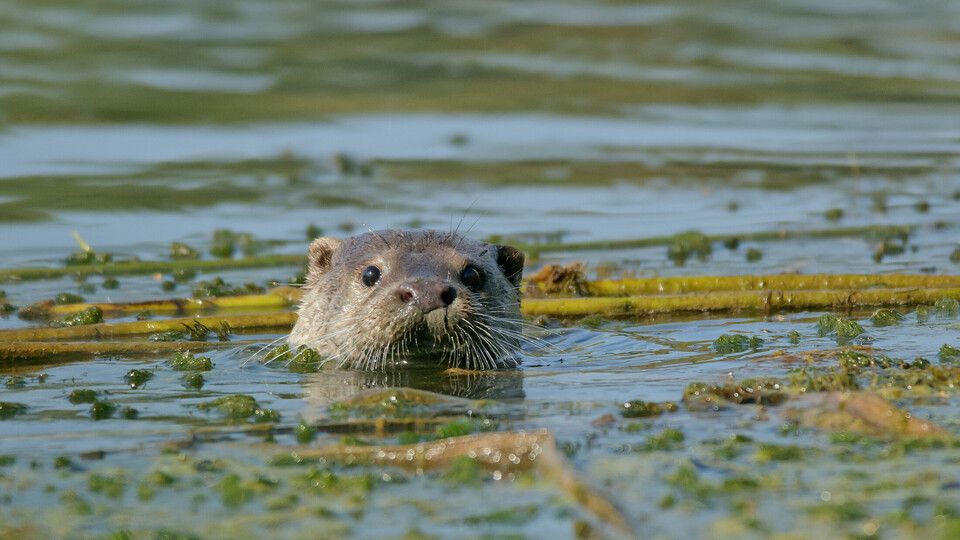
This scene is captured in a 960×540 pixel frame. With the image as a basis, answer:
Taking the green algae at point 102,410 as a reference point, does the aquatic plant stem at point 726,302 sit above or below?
above

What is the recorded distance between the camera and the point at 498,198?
15109 millimetres

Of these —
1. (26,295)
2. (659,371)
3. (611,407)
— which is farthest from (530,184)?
(611,407)

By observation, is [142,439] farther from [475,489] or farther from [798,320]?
[798,320]

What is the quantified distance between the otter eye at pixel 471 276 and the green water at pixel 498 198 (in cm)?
54

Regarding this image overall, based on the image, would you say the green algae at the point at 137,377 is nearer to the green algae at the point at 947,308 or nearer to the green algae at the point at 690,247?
the green algae at the point at 947,308

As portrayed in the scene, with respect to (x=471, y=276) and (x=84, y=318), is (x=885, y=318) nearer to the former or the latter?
(x=471, y=276)

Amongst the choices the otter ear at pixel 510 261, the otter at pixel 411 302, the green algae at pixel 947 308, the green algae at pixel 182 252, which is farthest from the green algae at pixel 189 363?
the green algae at pixel 947 308

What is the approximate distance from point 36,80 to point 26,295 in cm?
1051

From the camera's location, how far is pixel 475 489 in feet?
18.4

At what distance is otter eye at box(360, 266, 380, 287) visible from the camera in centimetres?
848

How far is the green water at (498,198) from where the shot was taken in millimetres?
5582

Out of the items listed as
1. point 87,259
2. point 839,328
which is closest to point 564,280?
point 839,328

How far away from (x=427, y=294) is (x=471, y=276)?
0.71 metres

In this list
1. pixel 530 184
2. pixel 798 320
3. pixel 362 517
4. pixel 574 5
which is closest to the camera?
pixel 362 517
